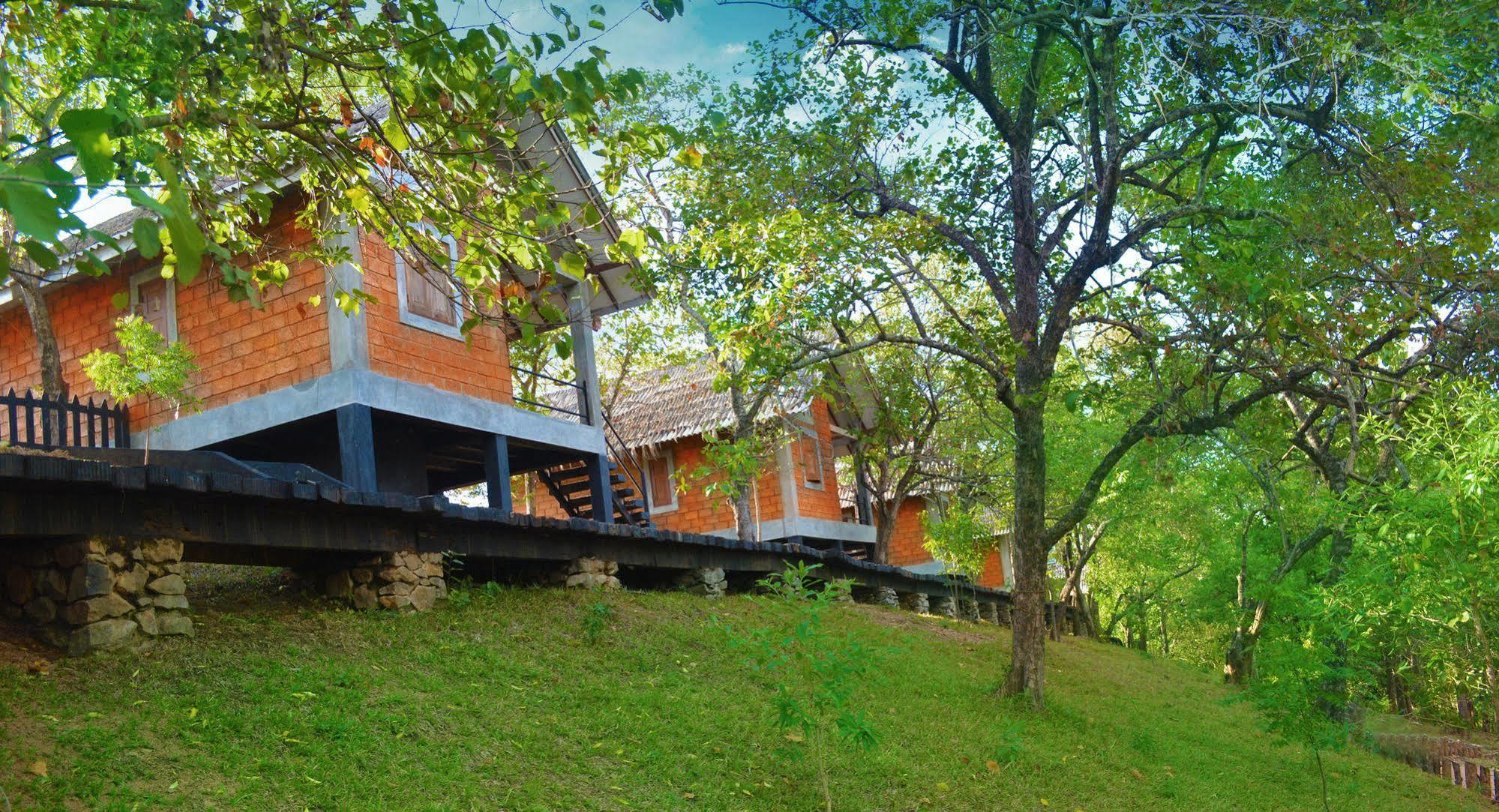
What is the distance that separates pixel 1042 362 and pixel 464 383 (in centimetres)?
750

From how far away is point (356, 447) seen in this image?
13094mm

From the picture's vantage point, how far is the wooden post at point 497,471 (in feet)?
50.6

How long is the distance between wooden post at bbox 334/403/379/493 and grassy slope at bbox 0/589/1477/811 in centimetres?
287

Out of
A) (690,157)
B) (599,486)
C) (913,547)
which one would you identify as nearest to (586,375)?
(599,486)

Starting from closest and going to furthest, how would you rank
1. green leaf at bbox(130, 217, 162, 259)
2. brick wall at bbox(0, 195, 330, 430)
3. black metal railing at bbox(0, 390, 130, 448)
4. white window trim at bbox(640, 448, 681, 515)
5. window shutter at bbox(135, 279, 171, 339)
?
green leaf at bbox(130, 217, 162, 259)
black metal railing at bbox(0, 390, 130, 448)
brick wall at bbox(0, 195, 330, 430)
window shutter at bbox(135, 279, 171, 339)
white window trim at bbox(640, 448, 681, 515)

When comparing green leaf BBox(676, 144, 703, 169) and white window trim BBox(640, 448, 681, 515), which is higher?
green leaf BBox(676, 144, 703, 169)

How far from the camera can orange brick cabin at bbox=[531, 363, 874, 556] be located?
26.2m

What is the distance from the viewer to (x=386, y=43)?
632 centimetres

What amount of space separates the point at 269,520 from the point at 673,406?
18.5 metres

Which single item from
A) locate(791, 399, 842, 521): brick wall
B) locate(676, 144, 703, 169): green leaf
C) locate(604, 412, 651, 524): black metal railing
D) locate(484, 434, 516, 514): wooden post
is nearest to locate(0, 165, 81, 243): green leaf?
locate(676, 144, 703, 169): green leaf

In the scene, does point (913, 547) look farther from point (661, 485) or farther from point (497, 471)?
point (497, 471)

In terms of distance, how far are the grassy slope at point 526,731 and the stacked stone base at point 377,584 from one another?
289 mm

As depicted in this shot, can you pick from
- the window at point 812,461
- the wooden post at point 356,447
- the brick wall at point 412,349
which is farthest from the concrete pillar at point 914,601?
the wooden post at point 356,447

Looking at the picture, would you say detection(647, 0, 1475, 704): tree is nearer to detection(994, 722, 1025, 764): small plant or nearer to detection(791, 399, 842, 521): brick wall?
detection(994, 722, 1025, 764): small plant
